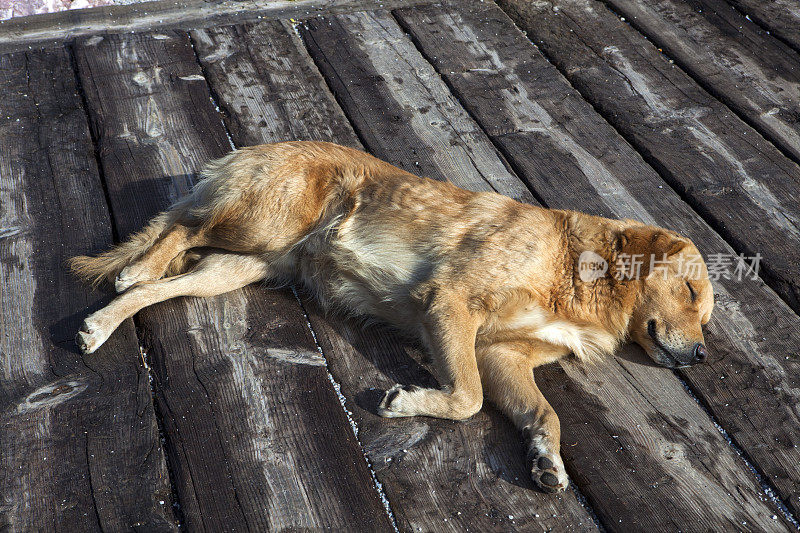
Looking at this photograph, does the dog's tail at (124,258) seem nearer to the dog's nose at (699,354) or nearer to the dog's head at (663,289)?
the dog's head at (663,289)

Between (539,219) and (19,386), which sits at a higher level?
(539,219)

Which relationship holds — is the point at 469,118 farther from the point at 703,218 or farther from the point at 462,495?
the point at 462,495

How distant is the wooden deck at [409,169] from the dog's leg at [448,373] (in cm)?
8

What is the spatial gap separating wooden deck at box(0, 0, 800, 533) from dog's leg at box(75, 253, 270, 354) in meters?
0.07

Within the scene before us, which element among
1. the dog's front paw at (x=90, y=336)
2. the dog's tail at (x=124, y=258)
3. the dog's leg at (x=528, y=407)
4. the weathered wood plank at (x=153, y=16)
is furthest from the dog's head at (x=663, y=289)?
the weathered wood plank at (x=153, y=16)

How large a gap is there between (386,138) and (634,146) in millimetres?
1607

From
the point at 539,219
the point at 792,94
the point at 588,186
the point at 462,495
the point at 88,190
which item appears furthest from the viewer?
the point at 792,94

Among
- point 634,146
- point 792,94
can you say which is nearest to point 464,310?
point 634,146

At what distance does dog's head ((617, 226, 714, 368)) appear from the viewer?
3328 millimetres

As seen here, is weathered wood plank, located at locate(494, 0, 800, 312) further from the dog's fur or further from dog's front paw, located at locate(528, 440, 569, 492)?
dog's front paw, located at locate(528, 440, 569, 492)

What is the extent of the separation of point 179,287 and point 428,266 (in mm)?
1214

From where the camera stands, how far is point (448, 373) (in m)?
3.10

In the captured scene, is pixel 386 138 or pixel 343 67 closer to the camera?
pixel 386 138

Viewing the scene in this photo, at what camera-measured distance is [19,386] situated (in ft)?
9.85
